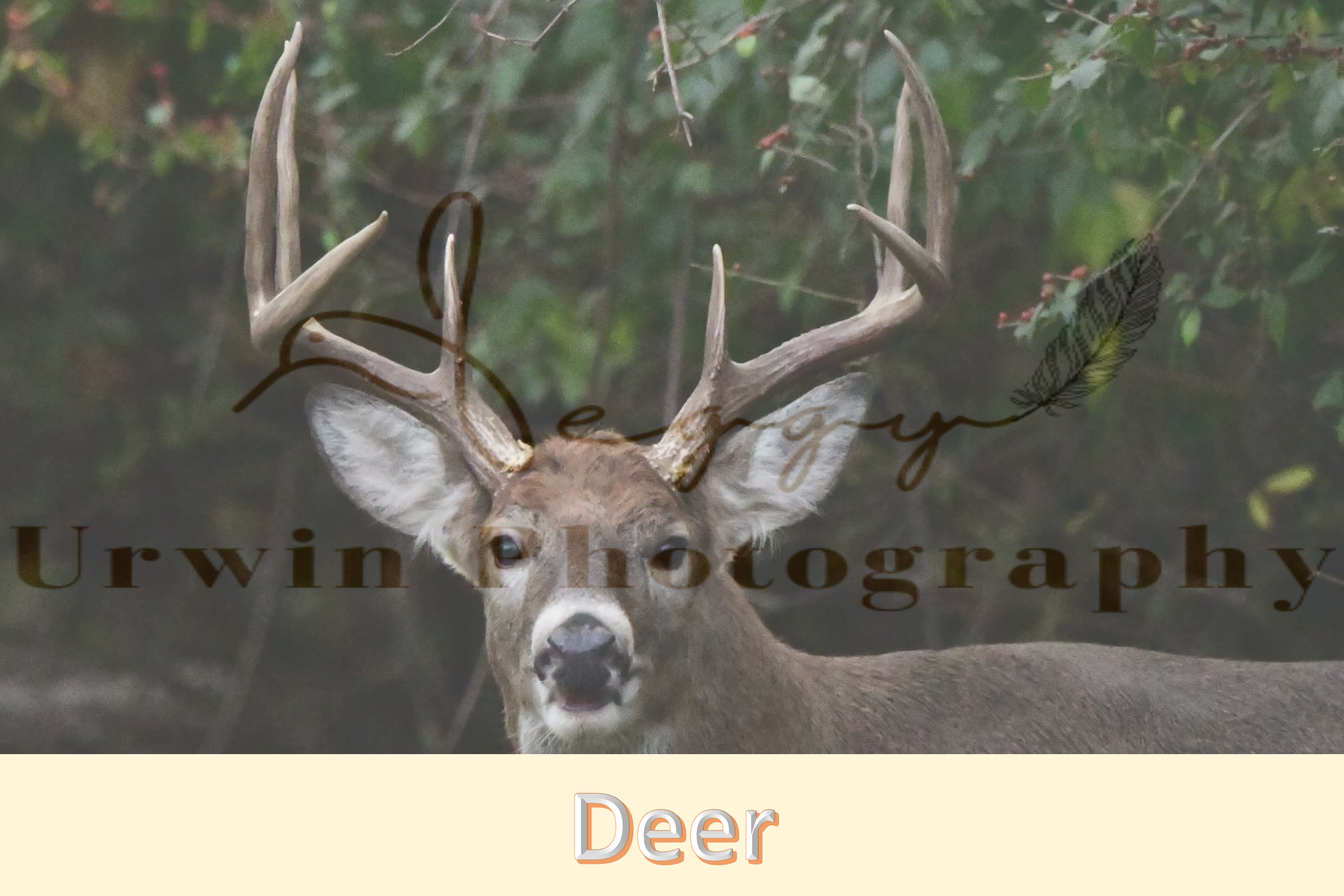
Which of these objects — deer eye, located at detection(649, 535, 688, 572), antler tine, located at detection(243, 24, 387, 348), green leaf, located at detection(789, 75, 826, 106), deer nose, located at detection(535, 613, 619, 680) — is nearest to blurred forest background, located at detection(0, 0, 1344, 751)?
green leaf, located at detection(789, 75, 826, 106)

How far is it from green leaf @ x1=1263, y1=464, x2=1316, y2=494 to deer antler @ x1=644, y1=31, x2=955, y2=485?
49.0 inches

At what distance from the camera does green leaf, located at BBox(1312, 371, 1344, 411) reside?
3621 mm

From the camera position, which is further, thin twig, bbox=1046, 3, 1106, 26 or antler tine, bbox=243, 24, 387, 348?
thin twig, bbox=1046, 3, 1106, 26

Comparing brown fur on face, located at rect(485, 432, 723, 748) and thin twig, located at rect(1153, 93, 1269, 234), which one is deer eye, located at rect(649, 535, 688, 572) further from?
thin twig, located at rect(1153, 93, 1269, 234)

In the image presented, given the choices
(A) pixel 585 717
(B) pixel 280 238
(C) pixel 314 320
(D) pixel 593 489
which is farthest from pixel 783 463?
(B) pixel 280 238

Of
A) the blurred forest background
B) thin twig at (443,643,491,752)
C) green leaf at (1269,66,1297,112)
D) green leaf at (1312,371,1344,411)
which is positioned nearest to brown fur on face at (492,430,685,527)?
the blurred forest background

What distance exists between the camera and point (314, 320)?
10.8 feet

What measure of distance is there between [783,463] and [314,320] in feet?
2.86

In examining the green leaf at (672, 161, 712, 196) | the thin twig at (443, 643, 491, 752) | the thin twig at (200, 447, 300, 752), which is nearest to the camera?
the green leaf at (672, 161, 712, 196)

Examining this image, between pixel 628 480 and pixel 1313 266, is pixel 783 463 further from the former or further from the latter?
pixel 1313 266

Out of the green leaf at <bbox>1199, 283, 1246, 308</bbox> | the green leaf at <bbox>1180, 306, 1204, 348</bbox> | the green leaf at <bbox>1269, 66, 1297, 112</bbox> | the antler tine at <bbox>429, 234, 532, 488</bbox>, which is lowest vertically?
the antler tine at <bbox>429, 234, 532, 488</bbox>

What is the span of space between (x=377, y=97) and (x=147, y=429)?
2.12m

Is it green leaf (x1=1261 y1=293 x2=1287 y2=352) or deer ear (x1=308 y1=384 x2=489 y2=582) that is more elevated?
green leaf (x1=1261 y1=293 x2=1287 y2=352)

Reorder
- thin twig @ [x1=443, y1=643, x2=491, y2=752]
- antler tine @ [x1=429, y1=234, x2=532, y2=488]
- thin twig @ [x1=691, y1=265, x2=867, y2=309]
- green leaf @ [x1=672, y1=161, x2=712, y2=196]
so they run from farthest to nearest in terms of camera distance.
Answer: thin twig @ [x1=443, y1=643, x2=491, y2=752] < green leaf @ [x1=672, y1=161, x2=712, y2=196] < thin twig @ [x1=691, y1=265, x2=867, y2=309] < antler tine @ [x1=429, y1=234, x2=532, y2=488]
